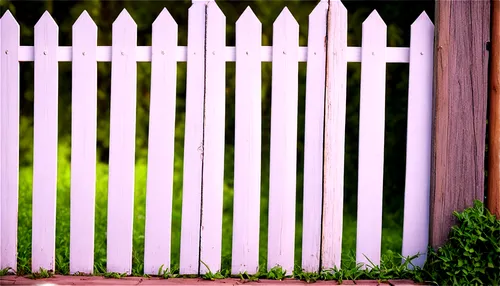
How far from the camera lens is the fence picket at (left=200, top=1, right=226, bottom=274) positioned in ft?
10.2

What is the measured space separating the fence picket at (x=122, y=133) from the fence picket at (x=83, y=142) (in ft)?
0.37

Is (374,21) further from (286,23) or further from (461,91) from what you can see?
(461,91)

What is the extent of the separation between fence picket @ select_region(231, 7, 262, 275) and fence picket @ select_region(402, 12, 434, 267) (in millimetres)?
843

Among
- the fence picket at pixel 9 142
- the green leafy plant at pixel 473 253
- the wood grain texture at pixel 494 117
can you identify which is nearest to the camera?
the green leafy plant at pixel 473 253

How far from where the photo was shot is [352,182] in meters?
4.98

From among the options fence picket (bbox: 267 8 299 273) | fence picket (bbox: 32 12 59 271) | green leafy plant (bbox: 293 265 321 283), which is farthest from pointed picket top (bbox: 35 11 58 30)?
green leafy plant (bbox: 293 265 321 283)

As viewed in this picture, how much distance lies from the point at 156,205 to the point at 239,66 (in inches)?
35.9

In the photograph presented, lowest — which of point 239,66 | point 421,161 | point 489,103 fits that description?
point 421,161

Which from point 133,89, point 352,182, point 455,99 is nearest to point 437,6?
point 455,99

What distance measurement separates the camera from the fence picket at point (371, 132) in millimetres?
3080

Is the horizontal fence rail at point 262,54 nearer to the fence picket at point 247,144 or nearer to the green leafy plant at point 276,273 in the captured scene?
the fence picket at point 247,144

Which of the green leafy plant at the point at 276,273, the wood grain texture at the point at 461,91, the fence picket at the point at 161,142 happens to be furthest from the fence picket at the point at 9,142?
the wood grain texture at the point at 461,91

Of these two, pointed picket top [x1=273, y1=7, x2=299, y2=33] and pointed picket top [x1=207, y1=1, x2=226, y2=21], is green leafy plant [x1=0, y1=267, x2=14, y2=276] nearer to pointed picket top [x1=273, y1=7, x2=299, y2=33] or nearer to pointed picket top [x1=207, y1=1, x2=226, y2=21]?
pointed picket top [x1=207, y1=1, x2=226, y2=21]

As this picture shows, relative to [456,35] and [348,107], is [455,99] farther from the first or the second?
[348,107]
